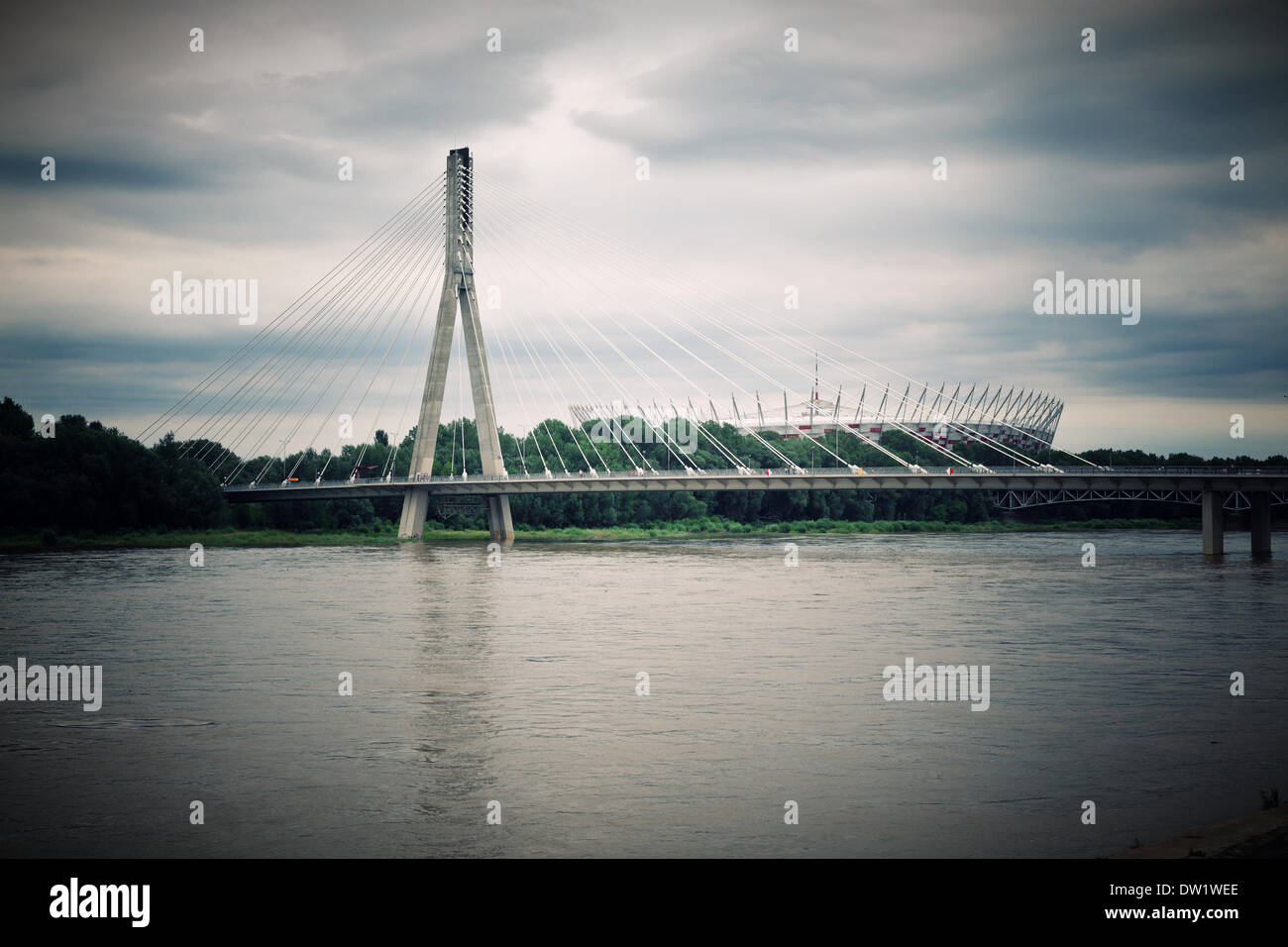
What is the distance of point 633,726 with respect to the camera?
17.2 m

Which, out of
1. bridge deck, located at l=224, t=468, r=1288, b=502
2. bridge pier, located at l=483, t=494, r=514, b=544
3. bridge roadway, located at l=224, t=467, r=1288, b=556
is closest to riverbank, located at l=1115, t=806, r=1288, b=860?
bridge deck, located at l=224, t=468, r=1288, b=502

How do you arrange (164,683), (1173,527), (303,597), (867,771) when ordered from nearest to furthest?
1. (867,771)
2. (164,683)
3. (303,597)
4. (1173,527)

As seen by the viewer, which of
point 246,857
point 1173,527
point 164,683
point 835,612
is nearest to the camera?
point 246,857

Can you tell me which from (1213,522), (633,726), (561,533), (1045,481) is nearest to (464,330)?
(561,533)

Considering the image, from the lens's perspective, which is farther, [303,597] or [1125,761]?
[303,597]

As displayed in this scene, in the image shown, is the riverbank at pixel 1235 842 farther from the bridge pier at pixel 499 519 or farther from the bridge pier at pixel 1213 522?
the bridge pier at pixel 499 519

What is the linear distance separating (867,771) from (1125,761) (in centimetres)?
361

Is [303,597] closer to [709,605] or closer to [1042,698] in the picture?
[709,605]

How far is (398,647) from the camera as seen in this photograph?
26781 millimetres

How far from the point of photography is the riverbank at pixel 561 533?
74.0 metres

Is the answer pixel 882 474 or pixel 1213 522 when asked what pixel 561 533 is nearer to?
pixel 882 474

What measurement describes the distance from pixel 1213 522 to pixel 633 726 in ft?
196
